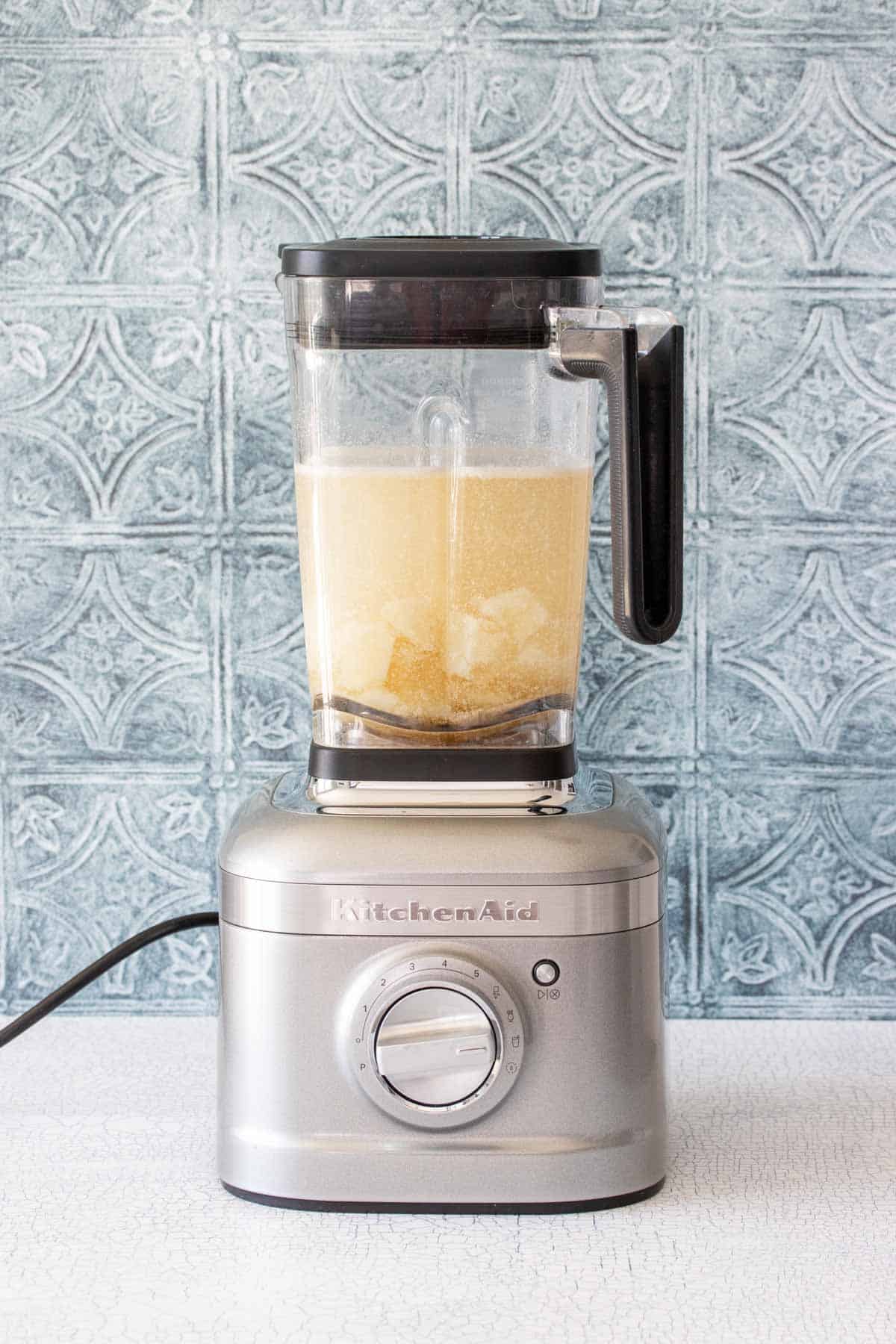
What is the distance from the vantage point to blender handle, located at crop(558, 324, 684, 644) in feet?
2.09

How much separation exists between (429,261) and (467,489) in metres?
0.10

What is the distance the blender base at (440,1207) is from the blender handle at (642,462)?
0.85ft

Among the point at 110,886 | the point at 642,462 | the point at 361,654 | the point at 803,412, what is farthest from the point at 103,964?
the point at 803,412

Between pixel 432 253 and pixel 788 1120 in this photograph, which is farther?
pixel 788 1120

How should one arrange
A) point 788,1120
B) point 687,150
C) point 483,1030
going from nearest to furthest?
point 483,1030 → point 788,1120 → point 687,150

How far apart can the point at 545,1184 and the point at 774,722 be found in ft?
1.22

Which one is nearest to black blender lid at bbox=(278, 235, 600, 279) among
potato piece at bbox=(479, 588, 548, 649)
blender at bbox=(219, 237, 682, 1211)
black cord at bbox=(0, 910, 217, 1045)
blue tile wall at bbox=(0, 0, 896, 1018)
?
blender at bbox=(219, 237, 682, 1211)

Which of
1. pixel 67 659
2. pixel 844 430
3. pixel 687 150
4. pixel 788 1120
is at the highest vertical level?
pixel 687 150

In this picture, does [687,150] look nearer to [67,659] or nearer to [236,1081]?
[67,659]

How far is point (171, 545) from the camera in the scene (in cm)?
90

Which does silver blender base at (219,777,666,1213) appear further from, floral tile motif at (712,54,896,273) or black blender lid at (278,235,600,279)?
floral tile motif at (712,54,896,273)

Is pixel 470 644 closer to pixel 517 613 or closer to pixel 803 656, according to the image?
pixel 517 613

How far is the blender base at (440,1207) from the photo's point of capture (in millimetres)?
637

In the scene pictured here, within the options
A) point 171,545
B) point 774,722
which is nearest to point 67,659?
point 171,545
